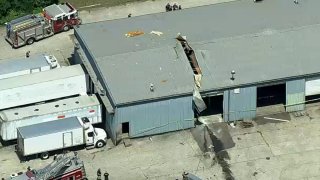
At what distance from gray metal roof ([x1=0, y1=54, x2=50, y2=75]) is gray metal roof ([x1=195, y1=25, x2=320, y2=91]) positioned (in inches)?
458

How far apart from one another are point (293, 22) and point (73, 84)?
653 inches

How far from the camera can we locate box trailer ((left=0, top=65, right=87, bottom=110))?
55938mm

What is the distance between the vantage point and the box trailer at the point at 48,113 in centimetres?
5334

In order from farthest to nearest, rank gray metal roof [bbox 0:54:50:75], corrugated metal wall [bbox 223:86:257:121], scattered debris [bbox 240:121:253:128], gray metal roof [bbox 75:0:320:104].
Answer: gray metal roof [bbox 0:54:50:75]
scattered debris [bbox 240:121:253:128]
corrugated metal wall [bbox 223:86:257:121]
gray metal roof [bbox 75:0:320:104]

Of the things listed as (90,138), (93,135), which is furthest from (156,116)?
(90,138)

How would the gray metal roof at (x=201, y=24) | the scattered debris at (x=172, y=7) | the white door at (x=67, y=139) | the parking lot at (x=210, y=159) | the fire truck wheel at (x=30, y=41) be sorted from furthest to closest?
1. the scattered debris at (x=172, y=7)
2. the fire truck wheel at (x=30, y=41)
3. the gray metal roof at (x=201, y=24)
4. the white door at (x=67, y=139)
5. the parking lot at (x=210, y=159)

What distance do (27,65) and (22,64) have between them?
44 centimetres

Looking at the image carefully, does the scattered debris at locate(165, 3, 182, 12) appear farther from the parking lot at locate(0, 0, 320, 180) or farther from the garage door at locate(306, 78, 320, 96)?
the parking lot at locate(0, 0, 320, 180)

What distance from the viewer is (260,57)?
56781mm

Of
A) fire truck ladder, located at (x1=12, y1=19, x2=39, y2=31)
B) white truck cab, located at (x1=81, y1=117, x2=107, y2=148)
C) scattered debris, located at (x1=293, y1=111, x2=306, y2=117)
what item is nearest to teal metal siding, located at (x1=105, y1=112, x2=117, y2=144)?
white truck cab, located at (x1=81, y1=117, x2=107, y2=148)

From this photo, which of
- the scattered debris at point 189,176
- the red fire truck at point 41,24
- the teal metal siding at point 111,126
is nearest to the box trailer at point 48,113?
the teal metal siding at point 111,126

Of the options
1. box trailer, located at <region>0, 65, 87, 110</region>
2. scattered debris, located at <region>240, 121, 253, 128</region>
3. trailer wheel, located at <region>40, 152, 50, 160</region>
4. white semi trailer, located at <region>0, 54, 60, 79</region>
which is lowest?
trailer wheel, located at <region>40, 152, 50, 160</region>

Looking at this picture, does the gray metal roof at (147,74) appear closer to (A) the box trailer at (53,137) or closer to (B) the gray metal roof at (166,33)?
(B) the gray metal roof at (166,33)

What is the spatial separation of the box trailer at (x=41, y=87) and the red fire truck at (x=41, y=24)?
8277 millimetres
